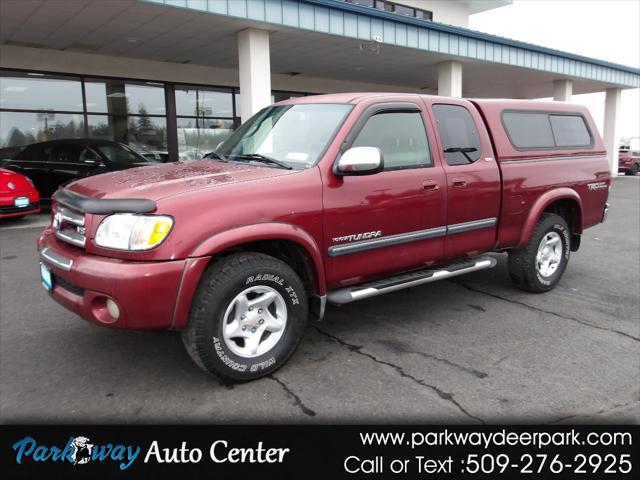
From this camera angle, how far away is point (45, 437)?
9.43 feet

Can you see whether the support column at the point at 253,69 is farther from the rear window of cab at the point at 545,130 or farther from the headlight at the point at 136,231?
the headlight at the point at 136,231

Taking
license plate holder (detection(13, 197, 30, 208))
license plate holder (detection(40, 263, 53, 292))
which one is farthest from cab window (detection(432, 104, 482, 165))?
license plate holder (detection(13, 197, 30, 208))

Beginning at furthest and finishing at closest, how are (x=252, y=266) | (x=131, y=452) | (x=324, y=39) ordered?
(x=324, y=39) < (x=252, y=266) < (x=131, y=452)

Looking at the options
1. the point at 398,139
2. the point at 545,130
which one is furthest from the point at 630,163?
the point at 398,139

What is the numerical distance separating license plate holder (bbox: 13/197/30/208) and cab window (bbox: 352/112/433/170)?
7.88 metres

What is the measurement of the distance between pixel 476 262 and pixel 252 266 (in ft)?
7.70

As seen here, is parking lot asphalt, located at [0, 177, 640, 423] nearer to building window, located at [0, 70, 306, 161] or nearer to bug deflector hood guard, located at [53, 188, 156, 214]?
bug deflector hood guard, located at [53, 188, 156, 214]

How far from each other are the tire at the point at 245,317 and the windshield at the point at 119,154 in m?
9.31

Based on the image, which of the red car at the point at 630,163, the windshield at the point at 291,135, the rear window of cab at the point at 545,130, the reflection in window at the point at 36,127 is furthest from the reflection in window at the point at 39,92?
the red car at the point at 630,163

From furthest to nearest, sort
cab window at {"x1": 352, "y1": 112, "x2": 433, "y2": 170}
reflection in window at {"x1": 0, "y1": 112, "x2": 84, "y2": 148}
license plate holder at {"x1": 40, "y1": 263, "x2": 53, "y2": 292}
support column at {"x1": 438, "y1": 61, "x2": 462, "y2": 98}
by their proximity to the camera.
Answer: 1. support column at {"x1": 438, "y1": 61, "x2": 462, "y2": 98}
2. reflection in window at {"x1": 0, "y1": 112, "x2": 84, "y2": 148}
3. cab window at {"x1": 352, "y1": 112, "x2": 433, "y2": 170}
4. license plate holder at {"x1": 40, "y1": 263, "x2": 53, "y2": 292}

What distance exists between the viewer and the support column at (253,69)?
34.6ft

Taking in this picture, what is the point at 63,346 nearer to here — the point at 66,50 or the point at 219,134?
the point at 66,50

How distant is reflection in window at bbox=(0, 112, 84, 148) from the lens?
500 inches

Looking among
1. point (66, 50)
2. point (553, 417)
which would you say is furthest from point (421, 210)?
point (66, 50)
